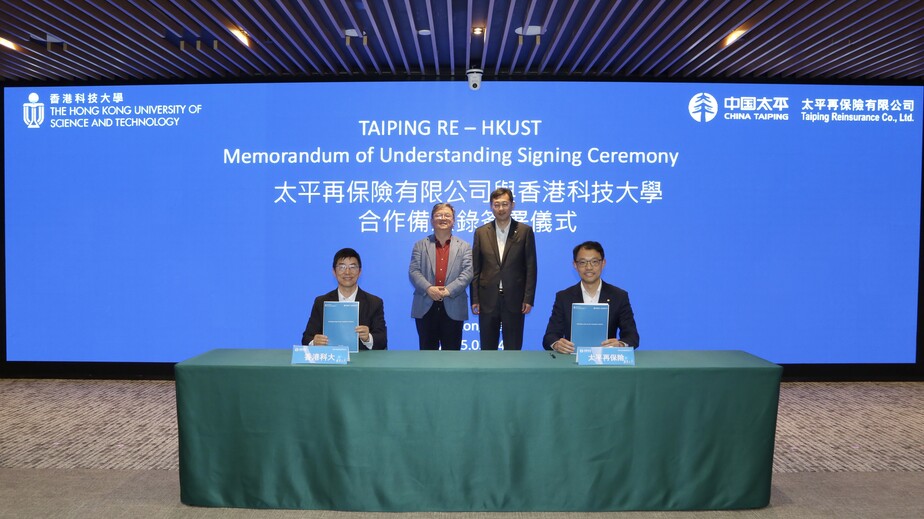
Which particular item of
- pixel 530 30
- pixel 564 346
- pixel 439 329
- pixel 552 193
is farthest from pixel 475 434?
pixel 552 193

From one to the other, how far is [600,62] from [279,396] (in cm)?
374

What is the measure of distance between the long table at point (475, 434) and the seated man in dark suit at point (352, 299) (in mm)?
500

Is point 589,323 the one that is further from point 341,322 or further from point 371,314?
point 371,314

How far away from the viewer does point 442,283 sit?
4.67 metres

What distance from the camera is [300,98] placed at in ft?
18.5

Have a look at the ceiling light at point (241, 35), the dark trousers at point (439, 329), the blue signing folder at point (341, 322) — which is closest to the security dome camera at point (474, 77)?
the ceiling light at point (241, 35)

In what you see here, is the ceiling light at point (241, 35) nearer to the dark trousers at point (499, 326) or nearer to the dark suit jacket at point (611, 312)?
the dark trousers at point (499, 326)

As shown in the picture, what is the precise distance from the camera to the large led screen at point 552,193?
5598mm

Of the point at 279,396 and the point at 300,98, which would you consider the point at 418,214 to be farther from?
the point at 279,396

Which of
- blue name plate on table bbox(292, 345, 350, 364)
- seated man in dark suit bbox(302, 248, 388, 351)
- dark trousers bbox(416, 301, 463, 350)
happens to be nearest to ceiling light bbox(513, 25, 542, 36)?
dark trousers bbox(416, 301, 463, 350)

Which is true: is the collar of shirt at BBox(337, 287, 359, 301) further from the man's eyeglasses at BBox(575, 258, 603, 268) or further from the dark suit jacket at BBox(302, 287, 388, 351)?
the man's eyeglasses at BBox(575, 258, 603, 268)

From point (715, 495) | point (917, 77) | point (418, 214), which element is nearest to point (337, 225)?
point (418, 214)

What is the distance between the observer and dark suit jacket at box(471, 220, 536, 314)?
4578 mm

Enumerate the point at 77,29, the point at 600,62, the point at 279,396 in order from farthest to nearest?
the point at 600,62
the point at 77,29
the point at 279,396
